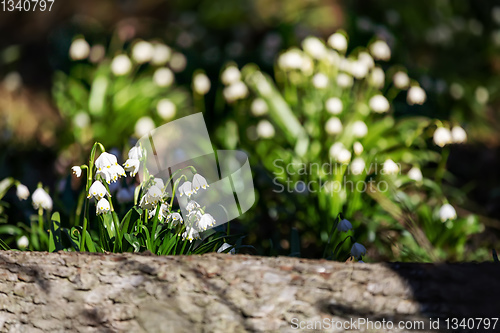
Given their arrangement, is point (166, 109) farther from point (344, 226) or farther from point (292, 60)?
point (344, 226)

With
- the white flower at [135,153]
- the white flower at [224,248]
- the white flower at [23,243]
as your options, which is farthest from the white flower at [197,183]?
the white flower at [23,243]

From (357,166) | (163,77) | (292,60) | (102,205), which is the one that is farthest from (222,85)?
(102,205)

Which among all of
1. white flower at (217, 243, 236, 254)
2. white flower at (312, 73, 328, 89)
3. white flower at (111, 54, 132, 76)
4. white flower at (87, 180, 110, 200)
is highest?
white flower at (111, 54, 132, 76)

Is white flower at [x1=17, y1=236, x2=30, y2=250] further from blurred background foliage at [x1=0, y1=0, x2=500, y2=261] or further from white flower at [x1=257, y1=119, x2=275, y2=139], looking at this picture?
white flower at [x1=257, y1=119, x2=275, y2=139]

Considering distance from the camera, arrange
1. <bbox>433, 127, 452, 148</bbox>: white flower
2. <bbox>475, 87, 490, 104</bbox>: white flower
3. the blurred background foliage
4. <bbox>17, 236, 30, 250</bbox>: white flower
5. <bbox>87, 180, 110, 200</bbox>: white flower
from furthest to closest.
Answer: <bbox>475, 87, 490, 104</bbox>: white flower < the blurred background foliage < <bbox>433, 127, 452, 148</bbox>: white flower < <bbox>17, 236, 30, 250</bbox>: white flower < <bbox>87, 180, 110, 200</bbox>: white flower

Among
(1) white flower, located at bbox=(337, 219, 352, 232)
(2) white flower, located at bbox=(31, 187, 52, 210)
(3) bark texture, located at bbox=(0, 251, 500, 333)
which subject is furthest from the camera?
(2) white flower, located at bbox=(31, 187, 52, 210)

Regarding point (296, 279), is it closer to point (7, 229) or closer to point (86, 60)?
point (7, 229)

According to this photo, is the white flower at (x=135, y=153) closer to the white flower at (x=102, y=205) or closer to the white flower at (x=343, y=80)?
the white flower at (x=102, y=205)

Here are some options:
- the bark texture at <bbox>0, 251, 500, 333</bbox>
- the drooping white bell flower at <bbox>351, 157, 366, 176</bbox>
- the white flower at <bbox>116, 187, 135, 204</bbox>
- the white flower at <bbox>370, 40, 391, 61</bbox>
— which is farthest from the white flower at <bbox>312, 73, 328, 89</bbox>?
the bark texture at <bbox>0, 251, 500, 333</bbox>
